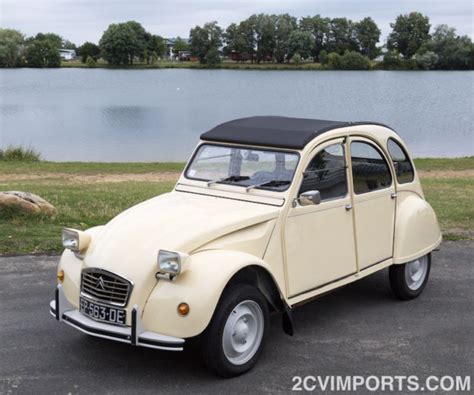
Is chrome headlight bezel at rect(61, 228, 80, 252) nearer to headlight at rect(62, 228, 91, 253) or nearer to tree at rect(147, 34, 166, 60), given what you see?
headlight at rect(62, 228, 91, 253)

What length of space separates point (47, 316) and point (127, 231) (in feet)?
5.14

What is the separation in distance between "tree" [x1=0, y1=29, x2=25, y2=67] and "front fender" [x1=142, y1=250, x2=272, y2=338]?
10870cm

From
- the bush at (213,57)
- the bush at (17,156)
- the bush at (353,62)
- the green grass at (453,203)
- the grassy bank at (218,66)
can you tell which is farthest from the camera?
the bush at (213,57)

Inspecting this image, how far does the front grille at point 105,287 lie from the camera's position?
5.08 metres

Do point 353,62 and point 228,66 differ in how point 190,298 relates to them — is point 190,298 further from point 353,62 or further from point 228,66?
point 228,66

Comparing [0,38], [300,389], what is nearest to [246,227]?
[300,389]

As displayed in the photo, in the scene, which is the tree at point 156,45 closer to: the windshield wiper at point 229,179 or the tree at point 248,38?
the tree at point 248,38

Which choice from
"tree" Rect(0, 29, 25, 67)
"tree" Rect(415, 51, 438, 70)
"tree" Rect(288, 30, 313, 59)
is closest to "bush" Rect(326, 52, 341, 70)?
"tree" Rect(288, 30, 313, 59)

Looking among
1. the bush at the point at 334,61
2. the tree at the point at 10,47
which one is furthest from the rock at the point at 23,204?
the tree at the point at 10,47

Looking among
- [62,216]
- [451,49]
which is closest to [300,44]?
[451,49]

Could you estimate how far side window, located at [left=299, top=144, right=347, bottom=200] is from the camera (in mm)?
6055

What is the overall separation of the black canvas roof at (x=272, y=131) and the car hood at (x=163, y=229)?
24.5 inches

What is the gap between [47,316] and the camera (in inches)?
254

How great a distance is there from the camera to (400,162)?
7.23 meters
